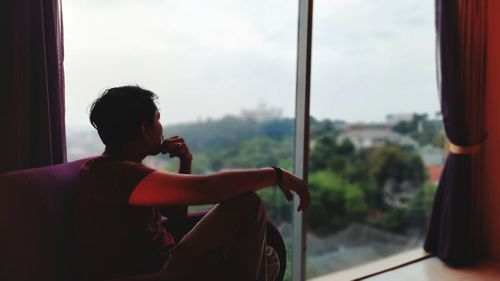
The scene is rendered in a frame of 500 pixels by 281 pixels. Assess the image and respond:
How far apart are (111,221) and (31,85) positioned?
61 cm

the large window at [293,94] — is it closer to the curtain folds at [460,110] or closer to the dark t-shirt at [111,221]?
the curtain folds at [460,110]

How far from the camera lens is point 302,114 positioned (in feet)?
7.29

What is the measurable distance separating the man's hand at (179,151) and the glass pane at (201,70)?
0.24m

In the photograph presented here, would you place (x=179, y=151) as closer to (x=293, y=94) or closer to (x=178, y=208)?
(x=178, y=208)

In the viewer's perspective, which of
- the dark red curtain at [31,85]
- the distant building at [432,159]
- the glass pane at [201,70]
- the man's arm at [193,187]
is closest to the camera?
the man's arm at [193,187]

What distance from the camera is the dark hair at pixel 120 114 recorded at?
113 cm

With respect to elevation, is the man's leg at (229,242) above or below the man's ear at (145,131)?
below

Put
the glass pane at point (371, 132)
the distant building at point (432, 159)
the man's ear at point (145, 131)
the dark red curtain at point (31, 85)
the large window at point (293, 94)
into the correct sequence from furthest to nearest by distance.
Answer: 1. the distant building at point (432, 159)
2. the glass pane at point (371, 132)
3. the large window at point (293, 94)
4. the dark red curtain at point (31, 85)
5. the man's ear at point (145, 131)

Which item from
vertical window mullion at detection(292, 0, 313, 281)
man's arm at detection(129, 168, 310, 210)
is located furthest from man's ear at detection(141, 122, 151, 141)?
vertical window mullion at detection(292, 0, 313, 281)

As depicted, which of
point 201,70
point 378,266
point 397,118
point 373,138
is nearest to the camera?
point 201,70

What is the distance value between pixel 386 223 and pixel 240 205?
2.61 metres

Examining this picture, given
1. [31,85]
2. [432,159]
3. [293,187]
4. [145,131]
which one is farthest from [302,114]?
[432,159]

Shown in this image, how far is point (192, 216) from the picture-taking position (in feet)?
4.99

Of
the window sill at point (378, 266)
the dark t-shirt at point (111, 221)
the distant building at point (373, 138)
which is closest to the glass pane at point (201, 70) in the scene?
the window sill at point (378, 266)
